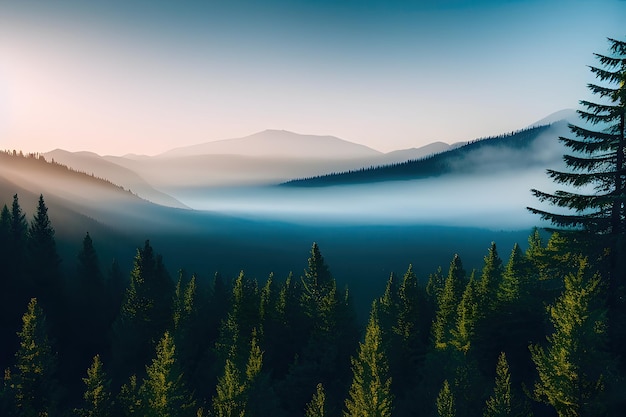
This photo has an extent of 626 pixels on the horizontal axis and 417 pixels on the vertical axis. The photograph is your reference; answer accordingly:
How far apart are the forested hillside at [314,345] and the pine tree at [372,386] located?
13 centimetres

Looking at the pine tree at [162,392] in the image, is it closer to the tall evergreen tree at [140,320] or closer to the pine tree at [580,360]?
the tall evergreen tree at [140,320]

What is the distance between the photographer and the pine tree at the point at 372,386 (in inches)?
1037

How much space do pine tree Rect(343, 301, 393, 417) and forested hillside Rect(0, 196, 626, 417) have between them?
0.42ft

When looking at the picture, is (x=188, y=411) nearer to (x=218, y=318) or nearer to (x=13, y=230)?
(x=218, y=318)

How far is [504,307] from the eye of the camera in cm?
3466

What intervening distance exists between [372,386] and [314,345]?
17512 mm

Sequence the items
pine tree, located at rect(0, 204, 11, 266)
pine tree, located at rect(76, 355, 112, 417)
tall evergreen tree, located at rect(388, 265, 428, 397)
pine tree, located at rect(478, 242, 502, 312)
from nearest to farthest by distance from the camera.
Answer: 1. pine tree, located at rect(76, 355, 112, 417)
2. pine tree, located at rect(478, 242, 502, 312)
3. tall evergreen tree, located at rect(388, 265, 428, 397)
4. pine tree, located at rect(0, 204, 11, 266)

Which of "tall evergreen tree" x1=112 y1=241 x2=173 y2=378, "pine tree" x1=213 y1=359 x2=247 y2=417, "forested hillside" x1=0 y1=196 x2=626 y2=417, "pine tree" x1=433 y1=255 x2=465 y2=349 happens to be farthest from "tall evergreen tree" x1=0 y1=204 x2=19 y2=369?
"pine tree" x1=433 y1=255 x2=465 y2=349

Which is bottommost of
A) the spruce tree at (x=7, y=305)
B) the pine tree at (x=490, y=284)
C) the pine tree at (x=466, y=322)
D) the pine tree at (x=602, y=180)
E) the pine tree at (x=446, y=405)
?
the spruce tree at (x=7, y=305)

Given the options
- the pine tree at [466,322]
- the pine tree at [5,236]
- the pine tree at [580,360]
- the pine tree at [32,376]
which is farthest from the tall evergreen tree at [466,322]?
the pine tree at [5,236]

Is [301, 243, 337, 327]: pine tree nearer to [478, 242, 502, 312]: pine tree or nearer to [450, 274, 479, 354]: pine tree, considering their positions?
[450, 274, 479, 354]: pine tree

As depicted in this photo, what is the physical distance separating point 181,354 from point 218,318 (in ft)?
34.6

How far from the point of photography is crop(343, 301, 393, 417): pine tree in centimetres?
2634

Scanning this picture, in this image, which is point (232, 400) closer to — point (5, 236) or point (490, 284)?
point (490, 284)
